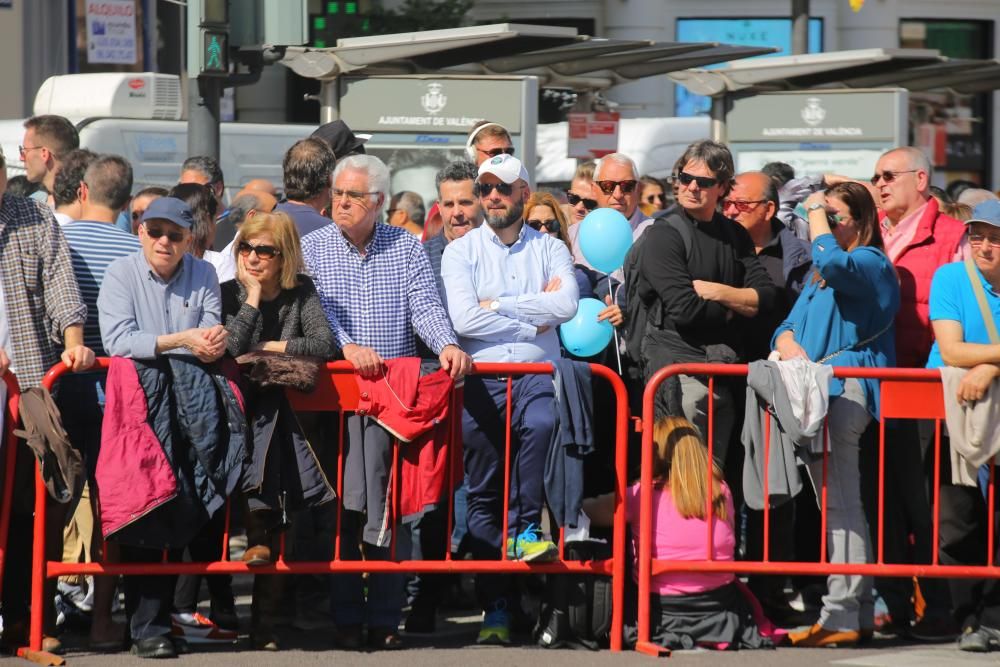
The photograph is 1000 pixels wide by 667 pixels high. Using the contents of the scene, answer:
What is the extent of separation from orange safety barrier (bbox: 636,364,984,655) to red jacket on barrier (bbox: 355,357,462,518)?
0.87 meters

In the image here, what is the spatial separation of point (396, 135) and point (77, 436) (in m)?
8.55

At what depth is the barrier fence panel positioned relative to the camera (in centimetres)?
684

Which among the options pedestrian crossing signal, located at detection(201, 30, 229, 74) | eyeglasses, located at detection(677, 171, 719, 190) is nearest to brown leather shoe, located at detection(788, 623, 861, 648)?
eyeglasses, located at detection(677, 171, 719, 190)

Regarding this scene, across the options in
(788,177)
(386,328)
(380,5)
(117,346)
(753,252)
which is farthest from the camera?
(380,5)

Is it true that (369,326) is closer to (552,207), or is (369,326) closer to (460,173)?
(460,173)

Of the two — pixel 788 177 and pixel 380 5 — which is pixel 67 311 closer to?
pixel 788 177

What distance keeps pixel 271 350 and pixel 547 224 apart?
289 cm

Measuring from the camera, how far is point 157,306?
6.90 meters

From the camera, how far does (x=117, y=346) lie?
6781 mm

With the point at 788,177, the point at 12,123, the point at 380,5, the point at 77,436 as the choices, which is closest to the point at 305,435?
the point at 77,436

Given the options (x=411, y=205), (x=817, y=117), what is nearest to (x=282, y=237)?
(x=411, y=205)

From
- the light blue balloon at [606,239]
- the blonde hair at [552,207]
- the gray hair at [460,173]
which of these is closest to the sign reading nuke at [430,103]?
the blonde hair at [552,207]

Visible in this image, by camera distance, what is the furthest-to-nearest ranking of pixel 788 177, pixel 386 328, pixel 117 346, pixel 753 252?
1. pixel 788 177
2. pixel 753 252
3. pixel 386 328
4. pixel 117 346

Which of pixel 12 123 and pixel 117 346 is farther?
pixel 12 123
